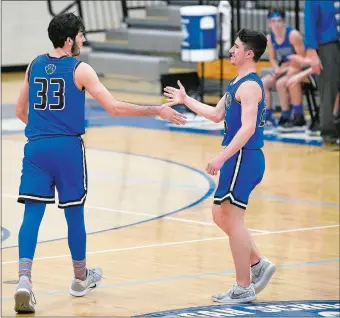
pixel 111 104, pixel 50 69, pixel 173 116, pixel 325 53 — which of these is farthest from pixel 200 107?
pixel 325 53

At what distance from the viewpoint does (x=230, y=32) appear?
18875mm

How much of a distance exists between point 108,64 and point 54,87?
1403cm

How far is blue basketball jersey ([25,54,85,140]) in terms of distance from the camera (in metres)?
6.99

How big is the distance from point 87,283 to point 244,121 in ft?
4.91

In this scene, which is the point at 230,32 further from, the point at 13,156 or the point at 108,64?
the point at 13,156

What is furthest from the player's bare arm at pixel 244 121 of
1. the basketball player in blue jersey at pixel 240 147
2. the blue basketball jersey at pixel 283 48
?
the blue basketball jersey at pixel 283 48

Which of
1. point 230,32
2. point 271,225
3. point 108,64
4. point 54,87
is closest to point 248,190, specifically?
point 54,87

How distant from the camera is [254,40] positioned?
712cm

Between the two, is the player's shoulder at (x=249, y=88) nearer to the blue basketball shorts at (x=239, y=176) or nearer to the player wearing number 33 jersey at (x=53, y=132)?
the blue basketball shorts at (x=239, y=176)

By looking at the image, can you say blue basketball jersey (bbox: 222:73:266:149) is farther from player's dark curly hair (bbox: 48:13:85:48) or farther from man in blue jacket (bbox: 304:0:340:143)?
man in blue jacket (bbox: 304:0:340:143)

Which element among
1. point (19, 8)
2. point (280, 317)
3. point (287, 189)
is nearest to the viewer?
point (280, 317)

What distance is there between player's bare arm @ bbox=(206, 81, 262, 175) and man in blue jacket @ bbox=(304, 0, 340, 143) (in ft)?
23.0

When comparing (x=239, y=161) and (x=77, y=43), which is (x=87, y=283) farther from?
(x=77, y=43)

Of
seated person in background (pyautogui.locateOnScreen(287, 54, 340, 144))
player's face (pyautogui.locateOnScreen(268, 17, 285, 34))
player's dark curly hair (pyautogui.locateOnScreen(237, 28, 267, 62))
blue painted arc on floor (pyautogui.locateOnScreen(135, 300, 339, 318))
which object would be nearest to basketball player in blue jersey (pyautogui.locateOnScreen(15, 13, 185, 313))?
player's dark curly hair (pyautogui.locateOnScreen(237, 28, 267, 62))
